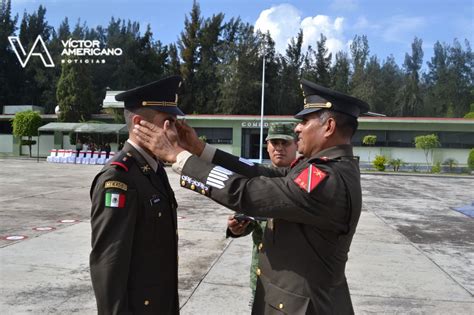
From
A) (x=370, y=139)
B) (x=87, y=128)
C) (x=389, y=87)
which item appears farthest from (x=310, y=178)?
(x=389, y=87)

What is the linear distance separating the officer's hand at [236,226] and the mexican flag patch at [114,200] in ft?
2.69

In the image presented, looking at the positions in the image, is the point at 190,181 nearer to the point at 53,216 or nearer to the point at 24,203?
the point at 53,216

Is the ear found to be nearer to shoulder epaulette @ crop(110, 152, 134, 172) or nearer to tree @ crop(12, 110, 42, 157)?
shoulder epaulette @ crop(110, 152, 134, 172)

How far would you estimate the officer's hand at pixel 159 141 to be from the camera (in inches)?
68.3

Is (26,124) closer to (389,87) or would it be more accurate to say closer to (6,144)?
(6,144)

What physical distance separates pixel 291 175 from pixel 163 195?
2.29 ft

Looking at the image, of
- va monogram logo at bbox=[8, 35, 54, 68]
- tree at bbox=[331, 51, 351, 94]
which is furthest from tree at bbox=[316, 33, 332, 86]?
va monogram logo at bbox=[8, 35, 54, 68]

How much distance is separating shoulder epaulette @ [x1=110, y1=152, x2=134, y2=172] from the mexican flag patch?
15 centimetres

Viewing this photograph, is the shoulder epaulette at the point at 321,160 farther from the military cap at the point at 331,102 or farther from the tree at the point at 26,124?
the tree at the point at 26,124

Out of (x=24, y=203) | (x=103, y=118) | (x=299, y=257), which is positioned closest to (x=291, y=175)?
(x=299, y=257)

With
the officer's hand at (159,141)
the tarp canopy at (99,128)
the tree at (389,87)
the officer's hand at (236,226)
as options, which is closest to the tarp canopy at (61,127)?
the tarp canopy at (99,128)

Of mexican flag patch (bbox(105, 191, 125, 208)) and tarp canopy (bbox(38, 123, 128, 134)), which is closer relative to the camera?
mexican flag patch (bbox(105, 191, 125, 208))

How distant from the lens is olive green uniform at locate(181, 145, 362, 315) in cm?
164

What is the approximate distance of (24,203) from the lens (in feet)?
33.5
